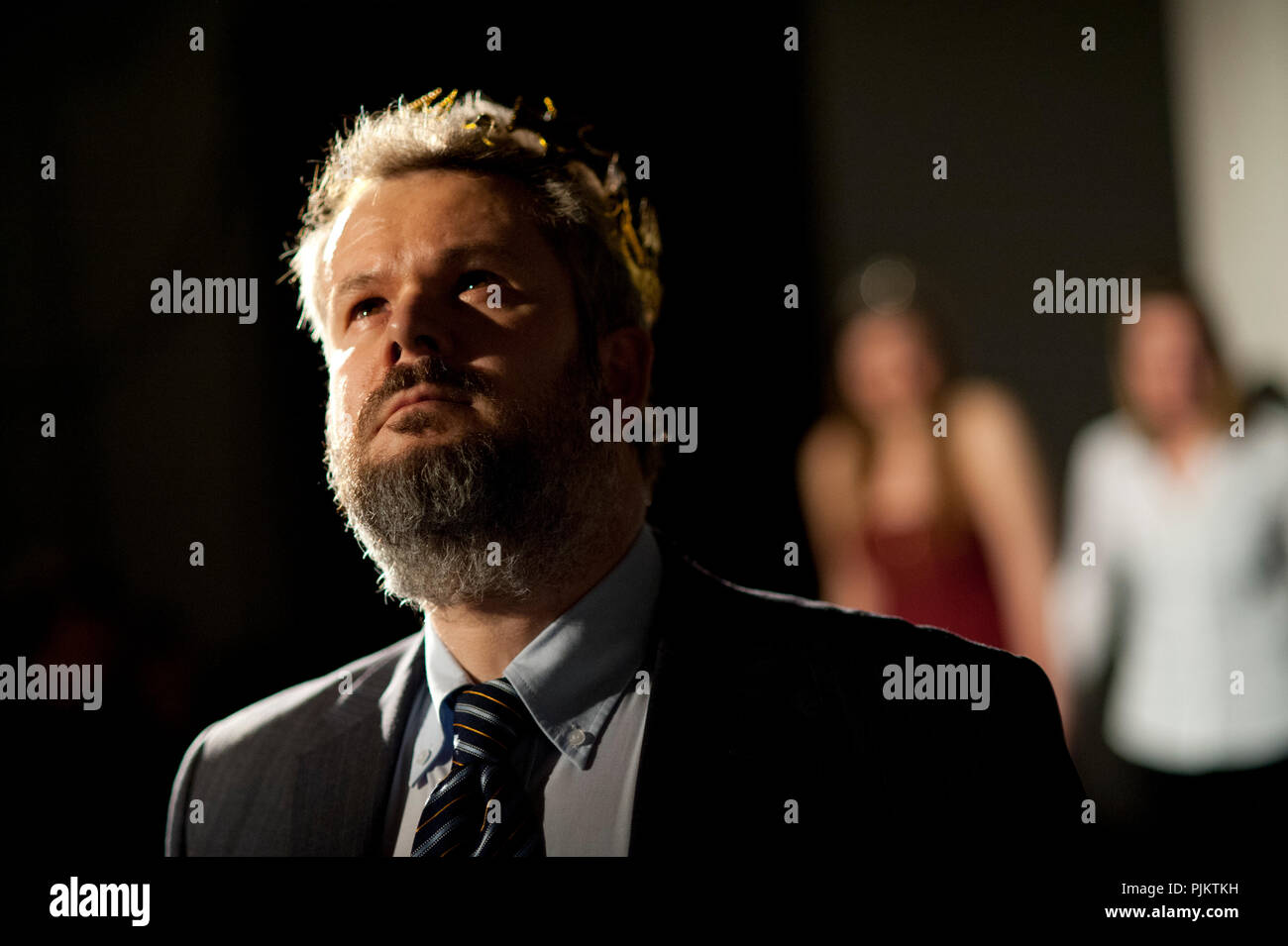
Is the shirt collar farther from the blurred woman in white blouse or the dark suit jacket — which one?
the blurred woman in white blouse

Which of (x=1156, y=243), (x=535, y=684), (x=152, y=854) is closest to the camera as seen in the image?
(x=535, y=684)

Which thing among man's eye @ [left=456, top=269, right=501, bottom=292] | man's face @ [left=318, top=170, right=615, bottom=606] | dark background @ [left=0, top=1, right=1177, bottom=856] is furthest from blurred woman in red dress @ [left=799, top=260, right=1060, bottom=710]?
man's eye @ [left=456, top=269, right=501, bottom=292]

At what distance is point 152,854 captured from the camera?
5.63 feet

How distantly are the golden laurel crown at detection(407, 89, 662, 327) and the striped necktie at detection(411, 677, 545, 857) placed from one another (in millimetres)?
685

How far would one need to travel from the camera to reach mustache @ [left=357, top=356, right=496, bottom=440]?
1.45 m

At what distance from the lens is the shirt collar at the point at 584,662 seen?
1.46 m

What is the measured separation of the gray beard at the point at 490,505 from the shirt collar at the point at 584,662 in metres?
0.07

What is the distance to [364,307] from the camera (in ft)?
5.03

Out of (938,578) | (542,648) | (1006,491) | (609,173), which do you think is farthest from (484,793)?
(1006,491)

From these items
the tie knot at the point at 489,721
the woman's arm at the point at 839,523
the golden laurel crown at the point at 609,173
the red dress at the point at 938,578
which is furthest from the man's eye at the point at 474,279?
the red dress at the point at 938,578

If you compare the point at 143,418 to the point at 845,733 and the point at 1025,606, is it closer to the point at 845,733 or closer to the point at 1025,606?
the point at 845,733

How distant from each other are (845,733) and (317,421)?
1.07m
